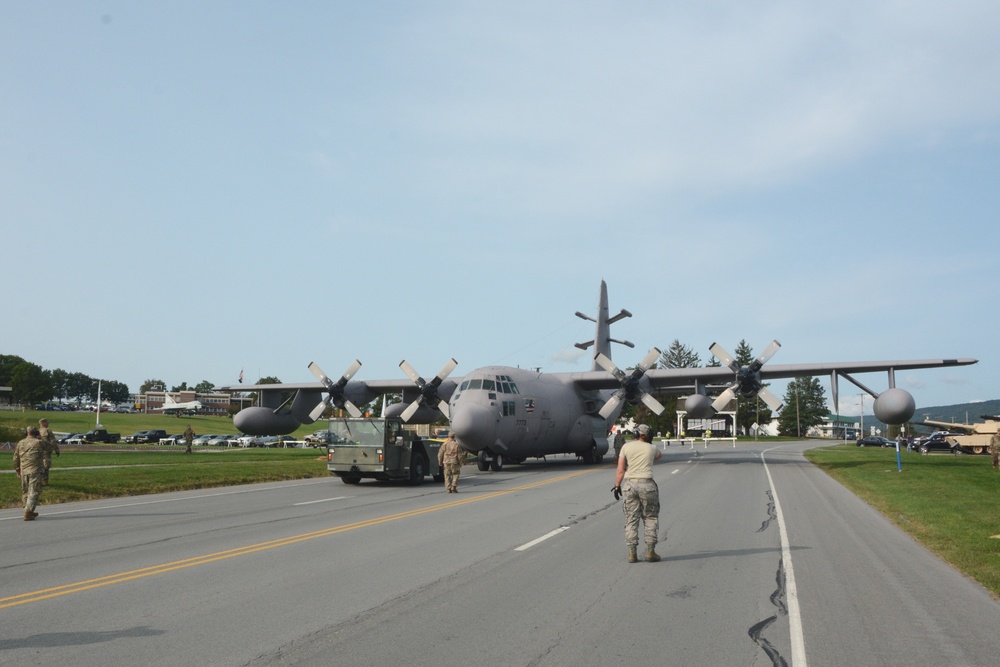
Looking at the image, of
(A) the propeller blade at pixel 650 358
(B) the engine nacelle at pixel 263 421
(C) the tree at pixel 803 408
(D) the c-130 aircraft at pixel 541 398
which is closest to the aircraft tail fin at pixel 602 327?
(D) the c-130 aircraft at pixel 541 398

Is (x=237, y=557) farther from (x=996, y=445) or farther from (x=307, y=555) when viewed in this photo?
(x=996, y=445)

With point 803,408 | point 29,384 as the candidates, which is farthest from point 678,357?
point 29,384

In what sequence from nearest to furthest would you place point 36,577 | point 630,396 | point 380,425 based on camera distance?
point 36,577
point 380,425
point 630,396

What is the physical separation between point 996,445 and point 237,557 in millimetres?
34507

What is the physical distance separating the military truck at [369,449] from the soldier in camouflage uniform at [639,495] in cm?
1294

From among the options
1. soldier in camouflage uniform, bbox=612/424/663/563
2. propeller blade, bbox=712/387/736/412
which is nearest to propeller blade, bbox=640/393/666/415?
propeller blade, bbox=712/387/736/412

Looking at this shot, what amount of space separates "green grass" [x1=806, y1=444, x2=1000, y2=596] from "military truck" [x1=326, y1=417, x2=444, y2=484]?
13123mm

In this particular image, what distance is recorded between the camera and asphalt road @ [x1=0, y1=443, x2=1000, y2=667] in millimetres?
6207

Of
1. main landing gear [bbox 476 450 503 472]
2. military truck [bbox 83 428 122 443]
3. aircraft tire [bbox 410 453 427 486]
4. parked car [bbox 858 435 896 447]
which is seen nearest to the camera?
aircraft tire [bbox 410 453 427 486]

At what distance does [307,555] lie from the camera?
35.0 feet

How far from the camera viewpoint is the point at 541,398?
33656 mm

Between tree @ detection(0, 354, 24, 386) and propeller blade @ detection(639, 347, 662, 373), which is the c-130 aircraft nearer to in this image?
propeller blade @ detection(639, 347, 662, 373)

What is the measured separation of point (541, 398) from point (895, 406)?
48.2 ft

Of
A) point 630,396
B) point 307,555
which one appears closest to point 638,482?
point 307,555
